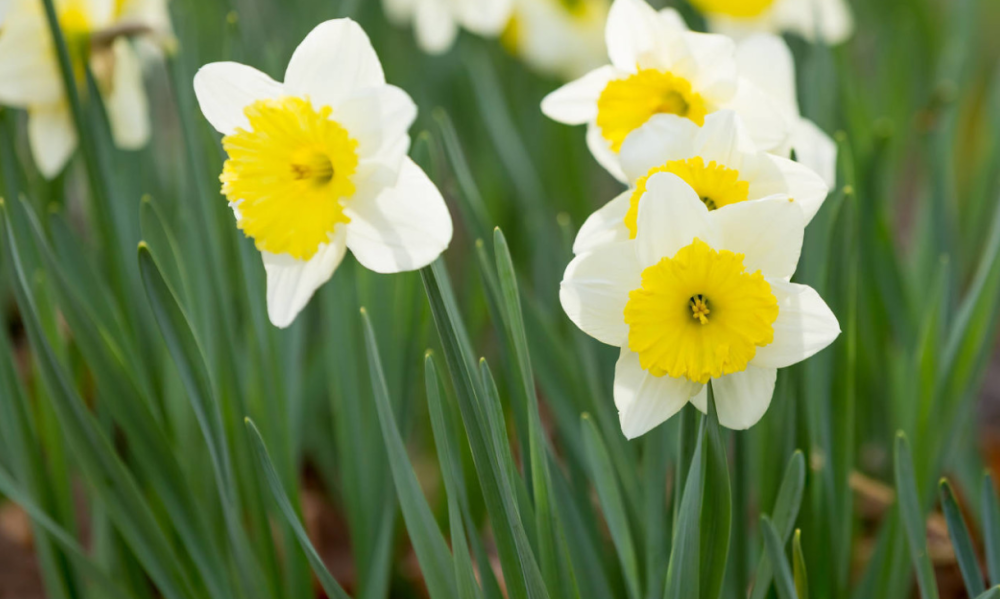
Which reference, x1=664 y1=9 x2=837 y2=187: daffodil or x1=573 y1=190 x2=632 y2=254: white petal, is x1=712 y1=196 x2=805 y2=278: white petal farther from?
x1=664 y1=9 x2=837 y2=187: daffodil

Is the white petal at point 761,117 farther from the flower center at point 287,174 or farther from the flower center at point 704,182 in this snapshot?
the flower center at point 287,174

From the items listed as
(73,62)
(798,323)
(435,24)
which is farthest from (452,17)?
(798,323)

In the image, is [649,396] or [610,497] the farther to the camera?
[610,497]

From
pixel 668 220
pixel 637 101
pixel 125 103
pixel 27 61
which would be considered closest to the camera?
pixel 668 220

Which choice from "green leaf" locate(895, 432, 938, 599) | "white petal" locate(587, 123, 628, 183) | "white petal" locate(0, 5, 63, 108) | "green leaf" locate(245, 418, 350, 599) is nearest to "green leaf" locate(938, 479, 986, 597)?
"green leaf" locate(895, 432, 938, 599)

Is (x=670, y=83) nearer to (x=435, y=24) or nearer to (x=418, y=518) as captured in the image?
(x=418, y=518)

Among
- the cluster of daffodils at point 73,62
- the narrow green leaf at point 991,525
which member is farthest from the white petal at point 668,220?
the cluster of daffodils at point 73,62

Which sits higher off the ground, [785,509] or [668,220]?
[668,220]

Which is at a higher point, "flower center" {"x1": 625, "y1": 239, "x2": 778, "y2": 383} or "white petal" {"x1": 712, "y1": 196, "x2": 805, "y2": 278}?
"white petal" {"x1": 712, "y1": 196, "x2": 805, "y2": 278}
